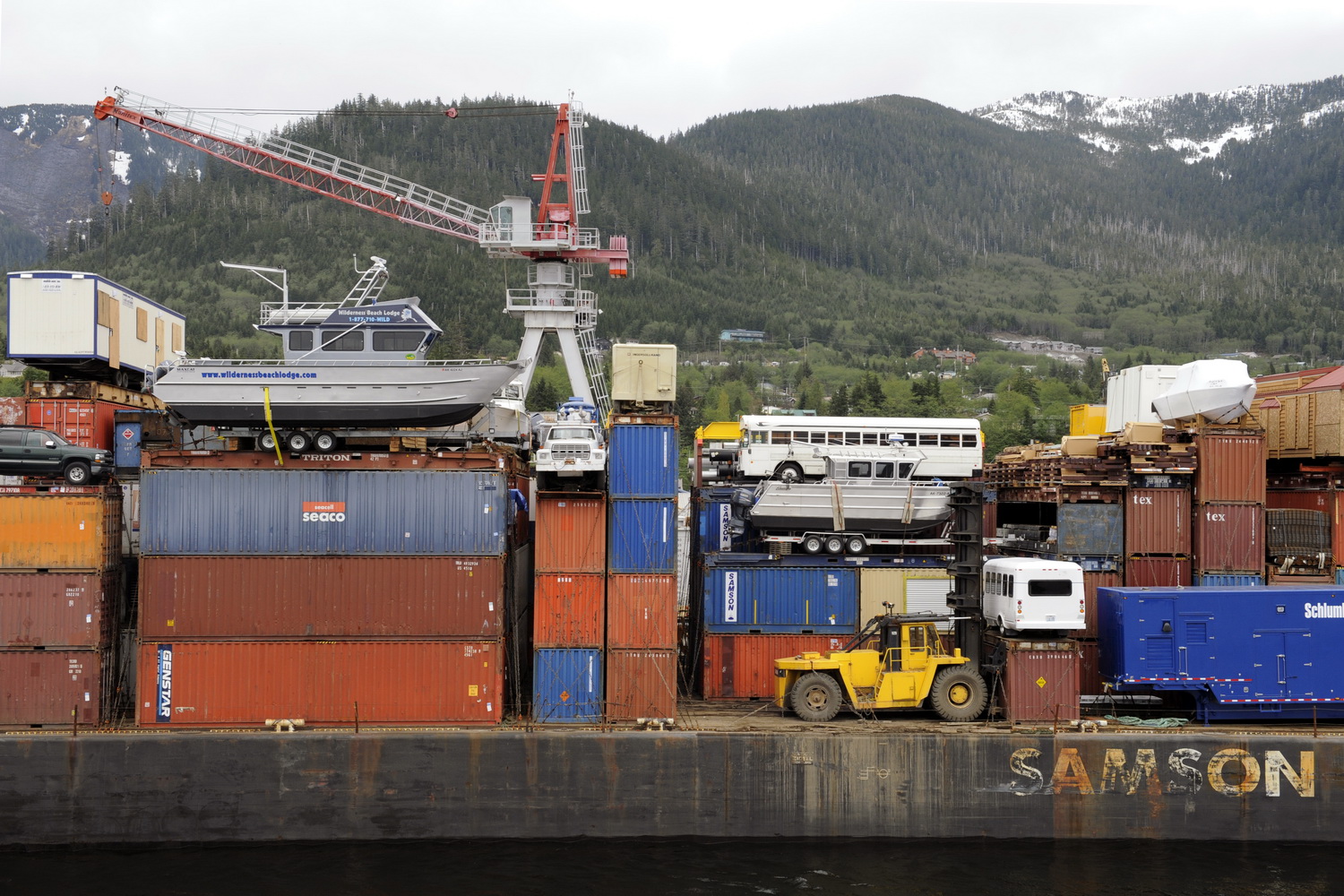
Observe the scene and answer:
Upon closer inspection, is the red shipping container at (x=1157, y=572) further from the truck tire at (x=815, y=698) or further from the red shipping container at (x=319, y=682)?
the red shipping container at (x=319, y=682)

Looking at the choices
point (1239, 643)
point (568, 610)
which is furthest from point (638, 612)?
point (1239, 643)

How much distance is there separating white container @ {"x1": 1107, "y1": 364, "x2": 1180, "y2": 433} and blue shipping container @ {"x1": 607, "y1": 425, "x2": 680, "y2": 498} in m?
18.4

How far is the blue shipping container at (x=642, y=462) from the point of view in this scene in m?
27.0

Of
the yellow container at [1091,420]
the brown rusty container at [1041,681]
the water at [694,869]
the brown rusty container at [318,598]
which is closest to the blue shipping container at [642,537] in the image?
the brown rusty container at [318,598]

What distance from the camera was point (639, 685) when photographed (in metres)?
26.7

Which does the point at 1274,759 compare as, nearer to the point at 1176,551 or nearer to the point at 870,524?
the point at 1176,551

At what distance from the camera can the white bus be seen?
3634cm

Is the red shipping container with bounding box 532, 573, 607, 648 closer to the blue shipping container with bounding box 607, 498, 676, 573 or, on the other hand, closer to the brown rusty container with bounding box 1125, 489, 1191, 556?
the blue shipping container with bounding box 607, 498, 676, 573

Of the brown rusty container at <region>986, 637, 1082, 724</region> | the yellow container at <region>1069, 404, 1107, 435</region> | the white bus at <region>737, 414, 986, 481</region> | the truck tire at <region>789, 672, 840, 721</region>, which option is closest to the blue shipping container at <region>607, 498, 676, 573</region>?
the truck tire at <region>789, 672, 840, 721</region>

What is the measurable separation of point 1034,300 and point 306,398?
624ft

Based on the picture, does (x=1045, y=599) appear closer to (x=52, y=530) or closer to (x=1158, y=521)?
(x=1158, y=521)

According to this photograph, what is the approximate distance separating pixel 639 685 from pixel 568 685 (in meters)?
1.81

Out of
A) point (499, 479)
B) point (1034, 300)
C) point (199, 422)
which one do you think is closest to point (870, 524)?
point (499, 479)

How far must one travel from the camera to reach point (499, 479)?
26562 mm
